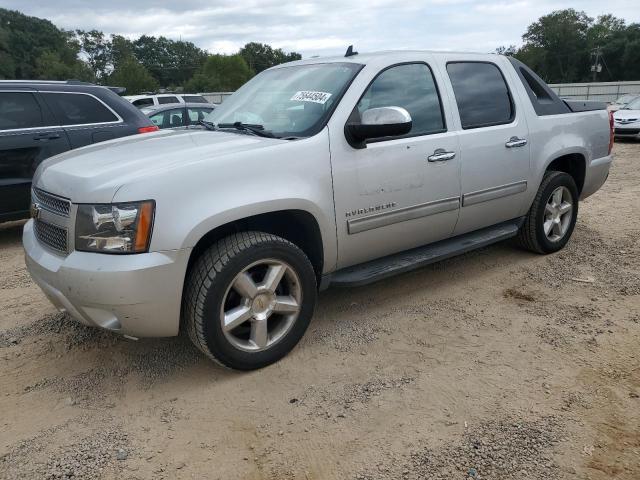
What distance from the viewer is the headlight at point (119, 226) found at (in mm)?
2676

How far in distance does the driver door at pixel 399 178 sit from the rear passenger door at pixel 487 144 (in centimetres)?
17

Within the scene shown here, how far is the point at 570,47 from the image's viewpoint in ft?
251

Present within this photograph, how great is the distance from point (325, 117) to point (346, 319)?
1.45 metres

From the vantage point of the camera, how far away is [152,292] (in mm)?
2723

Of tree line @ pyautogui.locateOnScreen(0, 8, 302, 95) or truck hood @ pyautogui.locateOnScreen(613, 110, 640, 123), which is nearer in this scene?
truck hood @ pyautogui.locateOnScreen(613, 110, 640, 123)

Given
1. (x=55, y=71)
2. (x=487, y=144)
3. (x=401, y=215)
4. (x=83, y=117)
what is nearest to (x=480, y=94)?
(x=487, y=144)

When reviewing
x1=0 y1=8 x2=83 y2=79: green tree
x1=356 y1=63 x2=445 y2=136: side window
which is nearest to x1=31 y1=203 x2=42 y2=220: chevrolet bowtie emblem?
x1=356 y1=63 x2=445 y2=136: side window

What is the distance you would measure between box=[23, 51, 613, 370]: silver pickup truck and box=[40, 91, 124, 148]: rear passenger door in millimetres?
2620

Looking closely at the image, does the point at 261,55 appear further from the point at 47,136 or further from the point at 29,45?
the point at 47,136

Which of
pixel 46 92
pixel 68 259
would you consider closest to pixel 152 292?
pixel 68 259

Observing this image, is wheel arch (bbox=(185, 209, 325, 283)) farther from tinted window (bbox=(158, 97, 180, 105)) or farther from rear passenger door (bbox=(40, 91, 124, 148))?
tinted window (bbox=(158, 97, 180, 105))

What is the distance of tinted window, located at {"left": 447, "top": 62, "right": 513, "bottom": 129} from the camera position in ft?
13.5

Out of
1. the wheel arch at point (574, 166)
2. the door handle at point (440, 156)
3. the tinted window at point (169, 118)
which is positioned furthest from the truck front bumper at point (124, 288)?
the tinted window at point (169, 118)

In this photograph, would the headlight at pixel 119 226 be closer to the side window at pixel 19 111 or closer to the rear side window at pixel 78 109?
the side window at pixel 19 111
